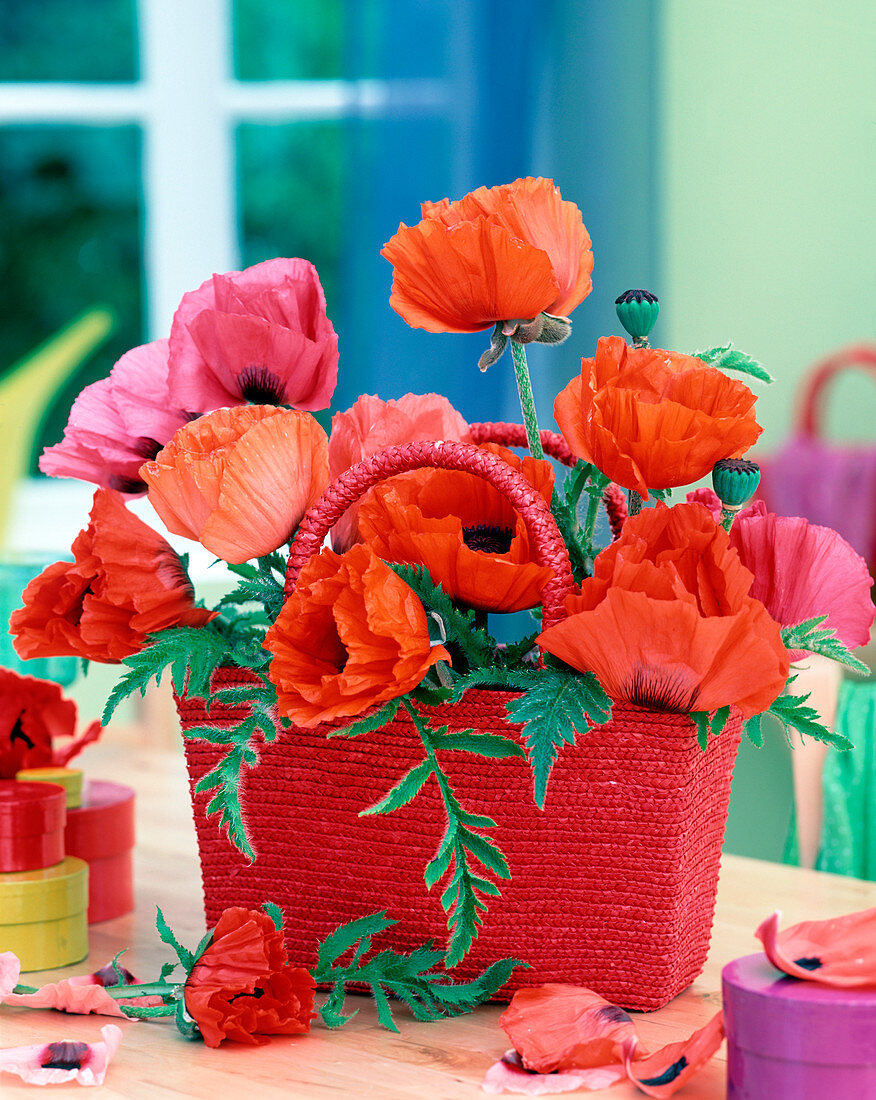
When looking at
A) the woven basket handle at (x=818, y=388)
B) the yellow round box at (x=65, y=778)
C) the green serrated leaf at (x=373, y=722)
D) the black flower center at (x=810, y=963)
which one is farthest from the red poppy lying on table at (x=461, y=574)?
the woven basket handle at (x=818, y=388)

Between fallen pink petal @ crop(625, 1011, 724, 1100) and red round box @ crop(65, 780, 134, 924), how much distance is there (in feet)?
1.44

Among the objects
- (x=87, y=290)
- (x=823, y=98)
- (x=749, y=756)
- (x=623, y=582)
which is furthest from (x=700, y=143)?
(x=87, y=290)

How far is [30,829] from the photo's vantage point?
771mm

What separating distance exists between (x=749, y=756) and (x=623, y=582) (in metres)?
1.85

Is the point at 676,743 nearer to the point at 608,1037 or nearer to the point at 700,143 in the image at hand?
the point at 608,1037

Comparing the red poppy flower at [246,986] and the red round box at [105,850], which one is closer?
the red poppy flower at [246,986]

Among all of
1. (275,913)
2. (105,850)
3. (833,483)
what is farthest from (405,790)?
(833,483)

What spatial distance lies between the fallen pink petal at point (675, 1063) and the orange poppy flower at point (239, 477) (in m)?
0.31

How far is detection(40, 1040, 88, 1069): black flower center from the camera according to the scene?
60 centimetres

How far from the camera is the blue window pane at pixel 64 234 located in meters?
4.12

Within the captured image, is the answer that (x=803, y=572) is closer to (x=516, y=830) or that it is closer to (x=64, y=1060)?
(x=516, y=830)

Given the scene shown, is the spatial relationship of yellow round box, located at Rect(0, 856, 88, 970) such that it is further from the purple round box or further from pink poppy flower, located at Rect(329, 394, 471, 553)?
the purple round box

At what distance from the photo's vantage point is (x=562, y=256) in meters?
0.67

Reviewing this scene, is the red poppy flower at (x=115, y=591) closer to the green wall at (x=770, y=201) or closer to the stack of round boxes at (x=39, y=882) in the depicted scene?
the stack of round boxes at (x=39, y=882)
